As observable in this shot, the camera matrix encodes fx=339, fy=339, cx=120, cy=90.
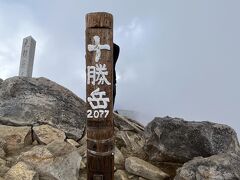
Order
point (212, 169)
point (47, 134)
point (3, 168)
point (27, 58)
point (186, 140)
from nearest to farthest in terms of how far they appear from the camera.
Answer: point (212, 169) → point (3, 168) → point (186, 140) → point (47, 134) → point (27, 58)

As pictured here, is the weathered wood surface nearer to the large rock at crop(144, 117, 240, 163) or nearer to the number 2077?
the large rock at crop(144, 117, 240, 163)

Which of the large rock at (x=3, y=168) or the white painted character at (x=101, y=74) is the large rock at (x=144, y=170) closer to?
the large rock at (x=3, y=168)

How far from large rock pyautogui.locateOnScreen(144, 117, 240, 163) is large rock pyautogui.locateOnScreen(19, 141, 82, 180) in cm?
186

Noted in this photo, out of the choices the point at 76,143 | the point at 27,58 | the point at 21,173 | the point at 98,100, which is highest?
the point at 27,58

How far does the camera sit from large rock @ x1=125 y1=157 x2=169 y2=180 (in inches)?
276

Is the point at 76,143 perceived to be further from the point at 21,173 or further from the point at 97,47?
the point at 97,47

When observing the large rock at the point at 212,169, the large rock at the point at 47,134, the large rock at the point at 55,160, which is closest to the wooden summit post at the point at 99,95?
the large rock at the point at 55,160

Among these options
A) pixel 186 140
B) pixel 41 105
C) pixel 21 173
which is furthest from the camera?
pixel 41 105

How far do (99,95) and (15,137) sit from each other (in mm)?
3445

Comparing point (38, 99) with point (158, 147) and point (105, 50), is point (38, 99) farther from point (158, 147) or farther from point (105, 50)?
point (105, 50)

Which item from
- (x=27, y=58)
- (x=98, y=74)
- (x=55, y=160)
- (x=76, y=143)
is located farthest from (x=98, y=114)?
(x=27, y=58)

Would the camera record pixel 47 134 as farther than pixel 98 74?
Yes

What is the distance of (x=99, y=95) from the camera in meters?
4.91

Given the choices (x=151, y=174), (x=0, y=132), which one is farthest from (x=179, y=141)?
(x=0, y=132)
